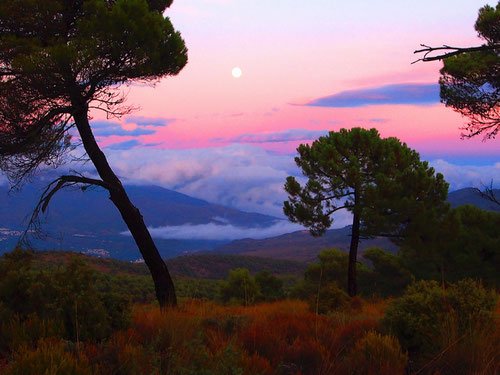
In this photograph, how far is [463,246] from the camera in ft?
74.9

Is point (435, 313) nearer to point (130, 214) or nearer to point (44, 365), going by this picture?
point (44, 365)

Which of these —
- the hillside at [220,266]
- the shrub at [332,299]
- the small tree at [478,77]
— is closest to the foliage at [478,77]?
the small tree at [478,77]

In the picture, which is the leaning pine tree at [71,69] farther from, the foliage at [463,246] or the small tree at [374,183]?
the foliage at [463,246]

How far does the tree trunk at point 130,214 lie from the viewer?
10.3m

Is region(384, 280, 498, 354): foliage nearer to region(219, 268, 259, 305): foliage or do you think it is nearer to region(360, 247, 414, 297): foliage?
region(360, 247, 414, 297): foliage

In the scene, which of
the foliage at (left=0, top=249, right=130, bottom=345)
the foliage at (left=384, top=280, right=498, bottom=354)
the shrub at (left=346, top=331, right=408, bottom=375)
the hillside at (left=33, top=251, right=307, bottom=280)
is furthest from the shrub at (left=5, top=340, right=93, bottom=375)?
the hillside at (left=33, top=251, right=307, bottom=280)

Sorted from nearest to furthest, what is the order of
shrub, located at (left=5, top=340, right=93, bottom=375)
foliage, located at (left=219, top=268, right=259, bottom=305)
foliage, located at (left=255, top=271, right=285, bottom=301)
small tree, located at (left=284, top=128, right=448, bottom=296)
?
shrub, located at (left=5, top=340, right=93, bottom=375)
small tree, located at (left=284, top=128, right=448, bottom=296)
foliage, located at (left=219, top=268, right=259, bottom=305)
foliage, located at (left=255, top=271, right=285, bottom=301)

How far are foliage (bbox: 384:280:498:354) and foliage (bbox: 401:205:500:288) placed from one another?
16.0m

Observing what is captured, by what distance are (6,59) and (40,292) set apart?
23.4ft

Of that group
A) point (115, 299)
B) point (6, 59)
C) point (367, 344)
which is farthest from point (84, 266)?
point (6, 59)

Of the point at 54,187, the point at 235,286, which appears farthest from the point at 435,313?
the point at 235,286

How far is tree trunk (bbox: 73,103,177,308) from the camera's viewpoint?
33.7 feet

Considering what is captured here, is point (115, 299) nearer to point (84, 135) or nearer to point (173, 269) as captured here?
point (84, 135)

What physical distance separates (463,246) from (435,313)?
20.2 m
